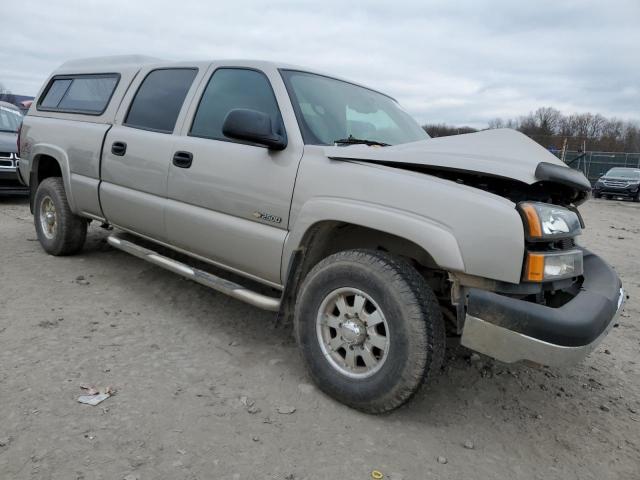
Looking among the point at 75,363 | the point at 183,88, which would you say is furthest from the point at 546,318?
the point at 183,88

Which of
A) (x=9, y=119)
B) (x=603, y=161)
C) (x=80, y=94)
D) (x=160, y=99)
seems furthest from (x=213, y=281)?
(x=603, y=161)

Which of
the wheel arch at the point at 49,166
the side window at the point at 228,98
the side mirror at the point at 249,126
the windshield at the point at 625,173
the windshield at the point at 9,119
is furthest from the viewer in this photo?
the windshield at the point at 625,173

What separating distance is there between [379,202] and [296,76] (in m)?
1.26

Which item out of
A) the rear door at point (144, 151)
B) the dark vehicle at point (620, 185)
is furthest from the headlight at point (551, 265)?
the dark vehicle at point (620, 185)

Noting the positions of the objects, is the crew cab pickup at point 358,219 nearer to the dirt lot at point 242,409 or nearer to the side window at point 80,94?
the dirt lot at point 242,409

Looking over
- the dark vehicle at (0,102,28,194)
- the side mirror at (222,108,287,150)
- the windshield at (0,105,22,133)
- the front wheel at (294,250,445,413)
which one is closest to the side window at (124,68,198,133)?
the side mirror at (222,108,287,150)

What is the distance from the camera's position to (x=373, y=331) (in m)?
2.55

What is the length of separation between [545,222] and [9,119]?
955 cm

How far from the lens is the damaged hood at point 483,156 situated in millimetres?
2316

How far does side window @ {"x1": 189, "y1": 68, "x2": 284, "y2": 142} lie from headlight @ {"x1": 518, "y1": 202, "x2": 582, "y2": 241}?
5.30 ft

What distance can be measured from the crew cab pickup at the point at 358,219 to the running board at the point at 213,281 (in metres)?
0.01

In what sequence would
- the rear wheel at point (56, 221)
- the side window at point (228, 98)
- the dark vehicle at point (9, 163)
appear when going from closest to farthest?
the side window at point (228, 98)
the rear wheel at point (56, 221)
the dark vehicle at point (9, 163)

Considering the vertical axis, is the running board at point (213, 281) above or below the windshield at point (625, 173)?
above

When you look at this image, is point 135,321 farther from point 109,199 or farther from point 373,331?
point 373,331
